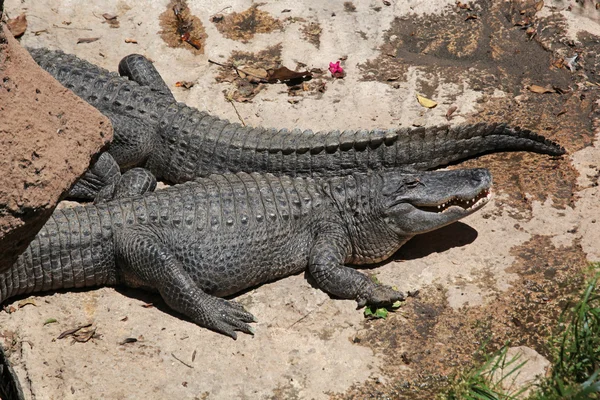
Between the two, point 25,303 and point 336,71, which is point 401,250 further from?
point 25,303

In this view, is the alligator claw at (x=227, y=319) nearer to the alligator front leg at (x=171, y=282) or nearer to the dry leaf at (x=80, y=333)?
the alligator front leg at (x=171, y=282)

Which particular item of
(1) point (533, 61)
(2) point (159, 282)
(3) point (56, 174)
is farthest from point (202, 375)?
(1) point (533, 61)

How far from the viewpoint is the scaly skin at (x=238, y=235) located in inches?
207

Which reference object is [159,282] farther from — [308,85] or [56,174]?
[308,85]

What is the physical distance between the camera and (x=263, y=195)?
19.0ft

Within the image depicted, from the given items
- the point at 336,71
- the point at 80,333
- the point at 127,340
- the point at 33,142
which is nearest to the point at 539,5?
the point at 336,71

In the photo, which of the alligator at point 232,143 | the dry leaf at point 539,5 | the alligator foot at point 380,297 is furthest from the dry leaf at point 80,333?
the dry leaf at point 539,5

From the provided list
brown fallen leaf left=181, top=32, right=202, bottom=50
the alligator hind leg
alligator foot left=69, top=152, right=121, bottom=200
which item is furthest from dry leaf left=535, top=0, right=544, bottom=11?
alligator foot left=69, top=152, right=121, bottom=200

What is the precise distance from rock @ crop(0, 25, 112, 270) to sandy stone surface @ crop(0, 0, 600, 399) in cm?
171

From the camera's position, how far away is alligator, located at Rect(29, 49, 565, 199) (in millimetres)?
6340

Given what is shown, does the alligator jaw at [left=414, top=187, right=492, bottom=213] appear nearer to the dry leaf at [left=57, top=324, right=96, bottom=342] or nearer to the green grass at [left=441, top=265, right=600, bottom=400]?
the green grass at [left=441, top=265, right=600, bottom=400]

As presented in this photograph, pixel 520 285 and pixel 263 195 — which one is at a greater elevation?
pixel 263 195

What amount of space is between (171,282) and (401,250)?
79.7 inches

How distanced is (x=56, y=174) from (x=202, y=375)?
2.06m
